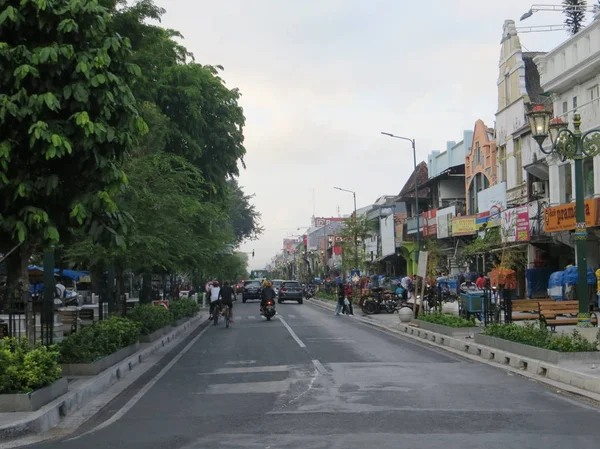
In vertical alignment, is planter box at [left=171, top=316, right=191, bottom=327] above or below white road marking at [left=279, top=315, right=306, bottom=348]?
above

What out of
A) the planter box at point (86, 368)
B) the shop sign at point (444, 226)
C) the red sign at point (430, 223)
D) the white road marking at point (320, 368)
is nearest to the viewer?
the planter box at point (86, 368)

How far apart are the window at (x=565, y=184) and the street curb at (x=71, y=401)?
68.6ft

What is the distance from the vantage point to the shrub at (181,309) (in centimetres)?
3194

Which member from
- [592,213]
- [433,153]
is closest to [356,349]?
[592,213]

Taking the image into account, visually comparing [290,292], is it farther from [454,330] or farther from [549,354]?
[549,354]

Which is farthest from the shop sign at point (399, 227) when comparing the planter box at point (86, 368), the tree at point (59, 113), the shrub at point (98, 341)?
the tree at point (59, 113)

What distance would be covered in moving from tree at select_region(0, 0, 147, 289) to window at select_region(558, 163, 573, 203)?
26771mm

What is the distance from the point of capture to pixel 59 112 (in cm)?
1191

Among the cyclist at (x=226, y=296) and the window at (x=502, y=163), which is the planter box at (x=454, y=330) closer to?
the cyclist at (x=226, y=296)

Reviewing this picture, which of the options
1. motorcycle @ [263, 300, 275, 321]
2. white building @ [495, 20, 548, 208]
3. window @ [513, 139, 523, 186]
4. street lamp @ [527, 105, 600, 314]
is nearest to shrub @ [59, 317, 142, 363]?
street lamp @ [527, 105, 600, 314]

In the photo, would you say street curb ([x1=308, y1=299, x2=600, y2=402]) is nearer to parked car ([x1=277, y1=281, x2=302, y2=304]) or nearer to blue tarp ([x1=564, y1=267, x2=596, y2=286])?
blue tarp ([x1=564, y1=267, x2=596, y2=286])

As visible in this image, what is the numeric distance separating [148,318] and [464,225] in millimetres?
29266

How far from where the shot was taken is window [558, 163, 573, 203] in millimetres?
35250

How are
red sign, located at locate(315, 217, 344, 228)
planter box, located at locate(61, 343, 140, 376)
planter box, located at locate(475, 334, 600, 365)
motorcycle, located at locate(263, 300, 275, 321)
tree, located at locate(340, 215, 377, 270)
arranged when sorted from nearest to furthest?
1. planter box, located at locate(61, 343, 140, 376)
2. planter box, located at locate(475, 334, 600, 365)
3. motorcycle, located at locate(263, 300, 275, 321)
4. tree, located at locate(340, 215, 377, 270)
5. red sign, located at locate(315, 217, 344, 228)
